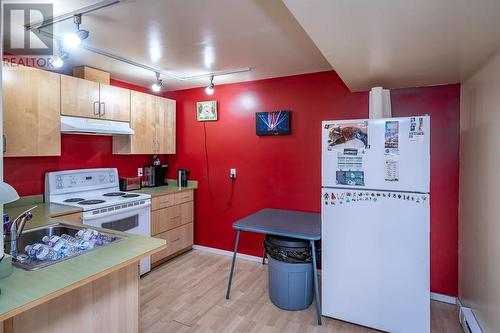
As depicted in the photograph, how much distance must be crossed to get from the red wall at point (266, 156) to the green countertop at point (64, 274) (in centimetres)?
193

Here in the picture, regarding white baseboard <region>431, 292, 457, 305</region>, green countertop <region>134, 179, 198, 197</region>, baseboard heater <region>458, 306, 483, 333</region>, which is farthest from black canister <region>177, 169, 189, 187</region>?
baseboard heater <region>458, 306, 483, 333</region>

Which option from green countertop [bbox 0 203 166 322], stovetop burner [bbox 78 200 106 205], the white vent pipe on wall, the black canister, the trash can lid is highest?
the white vent pipe on wall

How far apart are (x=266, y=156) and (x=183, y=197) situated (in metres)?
1.25

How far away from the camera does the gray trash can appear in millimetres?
2602

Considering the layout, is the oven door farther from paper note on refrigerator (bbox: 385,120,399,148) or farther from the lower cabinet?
paper note on refrigerator (bbox: 385,120,399,148)

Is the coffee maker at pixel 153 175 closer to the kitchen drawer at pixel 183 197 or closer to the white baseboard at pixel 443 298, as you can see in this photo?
the kitchen drawer at pixel 183 197

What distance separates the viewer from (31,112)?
8.39 ft

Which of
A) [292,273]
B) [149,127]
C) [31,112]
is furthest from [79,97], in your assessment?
[292,273]

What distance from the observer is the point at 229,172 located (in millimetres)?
3895

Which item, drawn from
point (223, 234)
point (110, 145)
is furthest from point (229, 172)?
point (110, 145)

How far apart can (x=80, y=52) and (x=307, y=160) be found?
256 centimetres

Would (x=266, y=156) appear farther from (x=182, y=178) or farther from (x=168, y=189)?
(x=168, y=189)

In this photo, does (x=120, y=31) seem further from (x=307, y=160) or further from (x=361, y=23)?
(x=307, y=160)

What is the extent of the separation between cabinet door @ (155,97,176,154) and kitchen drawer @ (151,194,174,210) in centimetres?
68
